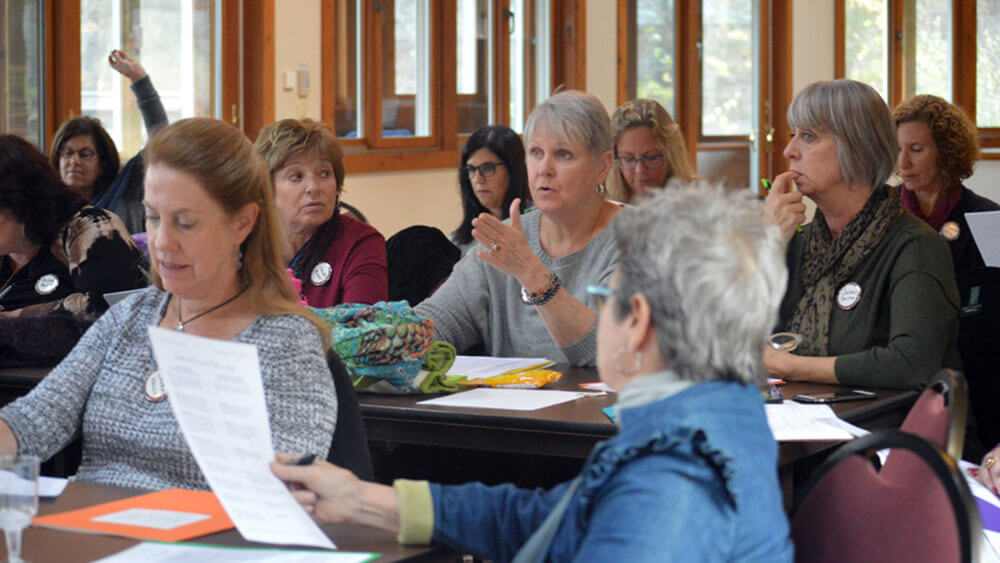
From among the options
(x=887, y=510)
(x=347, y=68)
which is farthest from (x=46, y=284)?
(x=347, y=68)

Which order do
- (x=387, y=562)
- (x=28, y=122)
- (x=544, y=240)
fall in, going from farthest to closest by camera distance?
1. (x=28, y=122)
2. (x=544, y=240)
3. (x=387, y=562)

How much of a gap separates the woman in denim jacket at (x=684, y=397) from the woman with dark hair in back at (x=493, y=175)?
3.57 metres

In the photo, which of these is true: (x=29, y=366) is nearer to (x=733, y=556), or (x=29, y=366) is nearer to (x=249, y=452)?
(x=249, y=452)

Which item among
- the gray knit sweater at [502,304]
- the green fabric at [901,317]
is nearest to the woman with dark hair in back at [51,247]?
the gray knit sweater at [502,304]

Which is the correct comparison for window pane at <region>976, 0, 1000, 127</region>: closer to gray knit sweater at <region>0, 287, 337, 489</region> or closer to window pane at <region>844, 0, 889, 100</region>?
window pane at <region>844, 0, 889, 100</region>

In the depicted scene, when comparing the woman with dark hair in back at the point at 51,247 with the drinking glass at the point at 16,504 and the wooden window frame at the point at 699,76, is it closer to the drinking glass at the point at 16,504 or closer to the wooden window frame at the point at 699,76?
the drinking glass at the point at 16,504

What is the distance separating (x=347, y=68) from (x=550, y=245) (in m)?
3.48

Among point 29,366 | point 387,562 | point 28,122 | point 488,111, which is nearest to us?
point 387,562

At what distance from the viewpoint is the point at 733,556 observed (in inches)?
47.0

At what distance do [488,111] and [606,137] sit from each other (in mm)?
4326

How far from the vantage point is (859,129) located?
3.09 meters

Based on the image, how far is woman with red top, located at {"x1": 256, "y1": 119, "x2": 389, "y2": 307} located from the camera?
142 inches

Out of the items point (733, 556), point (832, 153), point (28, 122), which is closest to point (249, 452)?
point (733, 556)

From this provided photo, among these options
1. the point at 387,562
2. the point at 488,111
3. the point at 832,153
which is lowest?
the point at 387,562
